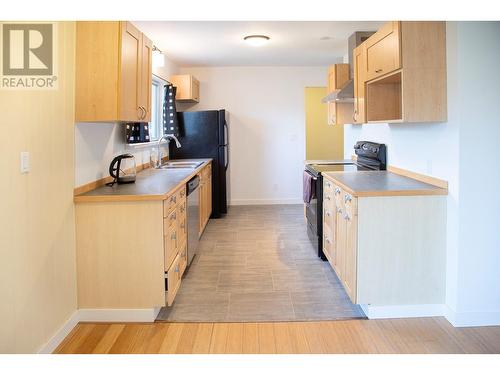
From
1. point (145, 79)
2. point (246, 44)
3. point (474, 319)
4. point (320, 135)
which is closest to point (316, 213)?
point (474, 319)

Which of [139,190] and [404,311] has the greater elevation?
[139,190]

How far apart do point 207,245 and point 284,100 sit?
346 cm

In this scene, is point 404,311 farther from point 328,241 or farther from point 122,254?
point 122,254

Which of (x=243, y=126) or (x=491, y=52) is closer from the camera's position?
(x=491, y=52)

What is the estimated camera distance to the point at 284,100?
747 centimetres

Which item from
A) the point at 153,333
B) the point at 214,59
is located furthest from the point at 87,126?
the point at 214,59

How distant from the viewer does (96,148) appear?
3371mm

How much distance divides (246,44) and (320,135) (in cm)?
399

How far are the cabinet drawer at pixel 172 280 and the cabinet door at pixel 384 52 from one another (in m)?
2.03

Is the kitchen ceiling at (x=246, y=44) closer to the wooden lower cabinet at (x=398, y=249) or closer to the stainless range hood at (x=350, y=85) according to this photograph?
the stainless range hood at (x=350, y=85)

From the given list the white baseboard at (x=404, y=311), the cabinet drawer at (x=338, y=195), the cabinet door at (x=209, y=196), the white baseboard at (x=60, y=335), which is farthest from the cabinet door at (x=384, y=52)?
the cabinet door at (x=209, y=196)
